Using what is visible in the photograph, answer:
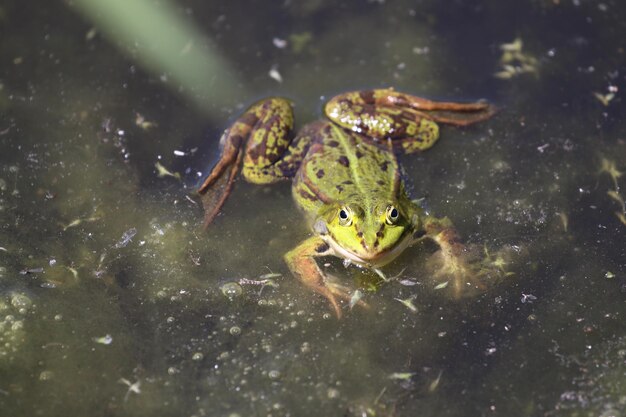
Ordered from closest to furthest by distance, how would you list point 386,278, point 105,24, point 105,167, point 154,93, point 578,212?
point 386,278 → point 578,212 → point 105,167 → point 154,93 → point 105,24

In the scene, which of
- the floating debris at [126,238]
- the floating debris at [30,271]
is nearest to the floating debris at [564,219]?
the floating debris at [126,238]

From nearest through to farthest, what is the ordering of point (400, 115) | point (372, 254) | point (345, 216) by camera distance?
point (372, 254) < point (345, 216) < point (400, 115)

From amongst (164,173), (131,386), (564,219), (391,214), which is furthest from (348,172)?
(131,386)

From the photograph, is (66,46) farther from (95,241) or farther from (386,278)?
(386,278)

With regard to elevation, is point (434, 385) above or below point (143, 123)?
below

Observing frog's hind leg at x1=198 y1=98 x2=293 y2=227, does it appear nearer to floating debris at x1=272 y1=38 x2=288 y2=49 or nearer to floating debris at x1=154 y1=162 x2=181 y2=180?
floating debris at x1=154 y1=162 x2=181 y2=180

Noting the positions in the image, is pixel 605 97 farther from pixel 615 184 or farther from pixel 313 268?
pixel 313 268

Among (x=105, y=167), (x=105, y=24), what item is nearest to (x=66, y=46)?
(x=105, y=24)

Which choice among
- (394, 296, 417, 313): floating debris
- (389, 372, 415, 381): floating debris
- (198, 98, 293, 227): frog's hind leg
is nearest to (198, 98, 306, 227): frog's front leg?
(198, 98, 293, 227): frog's hind leg
